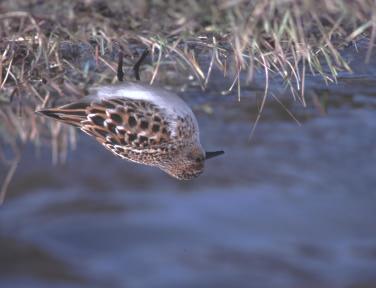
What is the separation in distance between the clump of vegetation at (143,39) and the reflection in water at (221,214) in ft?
5.39

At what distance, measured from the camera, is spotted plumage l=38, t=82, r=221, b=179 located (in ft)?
14.3

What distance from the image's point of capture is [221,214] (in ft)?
22.7

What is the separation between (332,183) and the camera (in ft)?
21.5

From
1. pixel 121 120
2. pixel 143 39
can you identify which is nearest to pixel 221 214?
pixel 121 120

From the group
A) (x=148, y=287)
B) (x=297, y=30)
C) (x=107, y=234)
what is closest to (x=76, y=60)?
(x=297, y=30)

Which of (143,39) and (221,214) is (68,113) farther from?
(221,214)

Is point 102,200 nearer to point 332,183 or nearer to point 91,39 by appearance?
point 332,183

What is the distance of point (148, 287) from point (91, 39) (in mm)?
2787

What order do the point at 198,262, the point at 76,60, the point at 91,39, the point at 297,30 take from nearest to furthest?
the point at 297,30 < the point at 91,39 < the point at 76,60 < the point at 198,262

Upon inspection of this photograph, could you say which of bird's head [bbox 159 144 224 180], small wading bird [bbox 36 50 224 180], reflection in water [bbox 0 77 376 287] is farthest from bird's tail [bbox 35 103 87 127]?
reflection in water [bbox 0 77 376 287]

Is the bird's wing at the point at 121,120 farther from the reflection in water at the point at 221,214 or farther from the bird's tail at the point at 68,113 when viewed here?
the reflection in water at the point at 221,214

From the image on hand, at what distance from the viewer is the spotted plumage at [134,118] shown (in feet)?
14.3

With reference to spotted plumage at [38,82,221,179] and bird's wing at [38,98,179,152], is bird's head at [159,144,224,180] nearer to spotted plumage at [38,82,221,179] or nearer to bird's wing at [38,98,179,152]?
spotted plumage at [38,82,221,179]

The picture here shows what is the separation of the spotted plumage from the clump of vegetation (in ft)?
0.47
